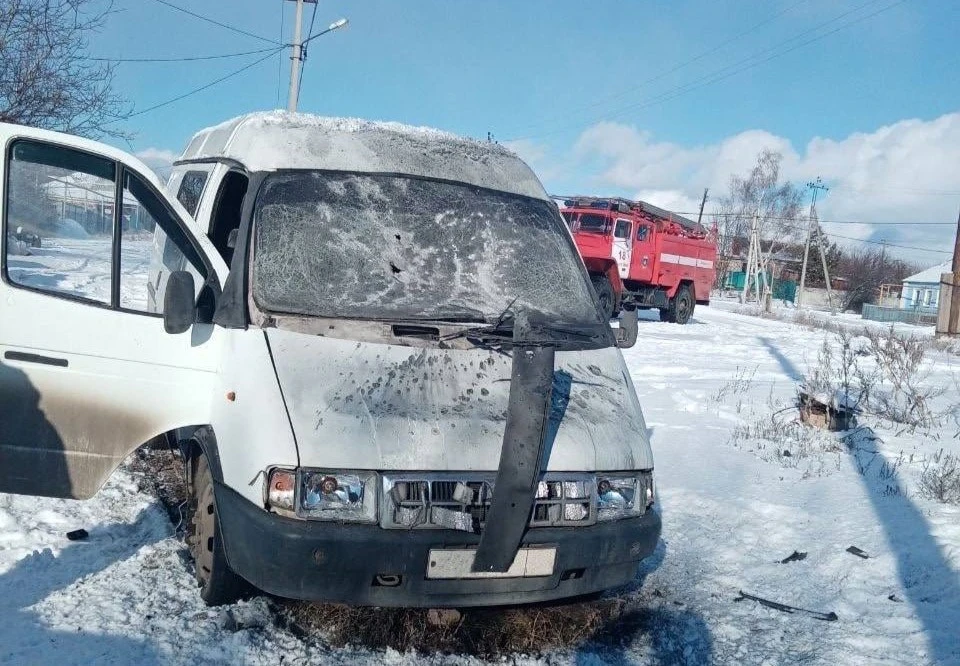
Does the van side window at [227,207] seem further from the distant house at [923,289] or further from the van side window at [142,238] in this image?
the distant house at [923,289]

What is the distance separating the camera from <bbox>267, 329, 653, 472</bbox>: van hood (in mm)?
2980

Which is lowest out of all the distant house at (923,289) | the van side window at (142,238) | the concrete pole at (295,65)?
the van side window at (142,238)

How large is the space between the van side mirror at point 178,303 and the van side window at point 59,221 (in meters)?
0.43

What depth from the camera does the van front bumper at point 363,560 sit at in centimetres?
287

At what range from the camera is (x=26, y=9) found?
10148mm

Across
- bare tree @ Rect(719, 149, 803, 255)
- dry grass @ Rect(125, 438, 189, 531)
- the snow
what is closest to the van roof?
the snow

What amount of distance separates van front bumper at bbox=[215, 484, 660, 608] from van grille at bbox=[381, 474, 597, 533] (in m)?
0.04

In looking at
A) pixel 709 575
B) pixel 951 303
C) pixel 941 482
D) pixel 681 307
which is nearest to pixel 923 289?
pixel 681 307

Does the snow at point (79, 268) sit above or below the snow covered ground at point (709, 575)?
above

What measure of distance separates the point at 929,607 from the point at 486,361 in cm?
256

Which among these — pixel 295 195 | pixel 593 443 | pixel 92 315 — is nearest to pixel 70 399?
pixel 92 315

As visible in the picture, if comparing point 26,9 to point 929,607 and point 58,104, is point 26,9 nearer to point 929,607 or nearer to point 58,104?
point 58,104

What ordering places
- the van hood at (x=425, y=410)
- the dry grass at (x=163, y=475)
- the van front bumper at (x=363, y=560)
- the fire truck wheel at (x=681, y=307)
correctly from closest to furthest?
the van front bumper at (x=363, y=560) → the van hood at (x=425, y=410) → the dry grass at (x=163, y=475) → the fire truck wheel at (x=681, y=307)

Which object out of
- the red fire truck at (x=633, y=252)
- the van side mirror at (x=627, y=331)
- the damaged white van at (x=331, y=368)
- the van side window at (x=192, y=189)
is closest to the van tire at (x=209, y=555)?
the damaged white van at (x=331, y=368)
